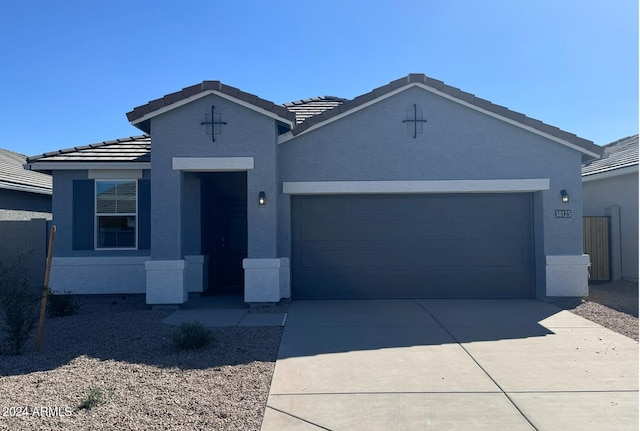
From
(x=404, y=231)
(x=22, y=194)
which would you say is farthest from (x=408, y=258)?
(x=22, y=194)

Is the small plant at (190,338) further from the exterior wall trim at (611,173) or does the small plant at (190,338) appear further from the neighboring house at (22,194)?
the exterior wall trim at (611,173)

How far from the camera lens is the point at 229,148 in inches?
389

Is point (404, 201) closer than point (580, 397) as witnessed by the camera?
No

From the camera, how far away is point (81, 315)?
9578 mm

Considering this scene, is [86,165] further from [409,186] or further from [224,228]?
[409,186]

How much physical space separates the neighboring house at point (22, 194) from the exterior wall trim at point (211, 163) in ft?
24.1

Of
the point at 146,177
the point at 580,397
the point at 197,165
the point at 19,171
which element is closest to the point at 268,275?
the point at 197,165

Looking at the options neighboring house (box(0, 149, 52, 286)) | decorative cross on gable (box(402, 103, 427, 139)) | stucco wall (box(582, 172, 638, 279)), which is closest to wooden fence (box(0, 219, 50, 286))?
neighboring house (box(0, 149, 52, 286))

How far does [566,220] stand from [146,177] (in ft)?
30.8

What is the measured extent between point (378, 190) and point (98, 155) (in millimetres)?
6581

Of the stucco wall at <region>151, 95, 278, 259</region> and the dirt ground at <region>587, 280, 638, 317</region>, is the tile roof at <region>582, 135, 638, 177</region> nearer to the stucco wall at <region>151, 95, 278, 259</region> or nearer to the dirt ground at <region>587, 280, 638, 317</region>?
the dirt ground at <region>587, 280, 638, 317</region>

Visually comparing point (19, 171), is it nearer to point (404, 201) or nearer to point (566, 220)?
point (404, 201)

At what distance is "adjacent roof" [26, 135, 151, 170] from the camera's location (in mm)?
11383

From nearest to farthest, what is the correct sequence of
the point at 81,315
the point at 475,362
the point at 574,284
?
1. the point at 475,362
2. the point at 81,315
3. the point at 574,284
